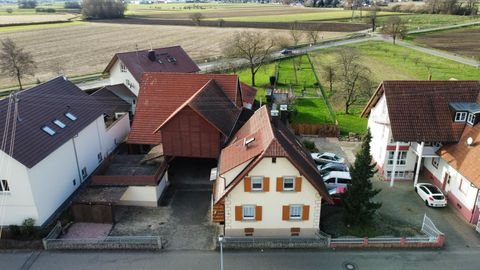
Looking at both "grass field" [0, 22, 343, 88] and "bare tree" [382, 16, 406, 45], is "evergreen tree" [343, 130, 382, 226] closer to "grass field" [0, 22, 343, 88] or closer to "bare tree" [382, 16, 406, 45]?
"grass field" [0, 22, 343, 88]

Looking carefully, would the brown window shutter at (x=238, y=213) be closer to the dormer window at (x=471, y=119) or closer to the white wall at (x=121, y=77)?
the dormer window at (x=471, y=119)

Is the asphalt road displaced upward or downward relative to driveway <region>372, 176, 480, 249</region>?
downward

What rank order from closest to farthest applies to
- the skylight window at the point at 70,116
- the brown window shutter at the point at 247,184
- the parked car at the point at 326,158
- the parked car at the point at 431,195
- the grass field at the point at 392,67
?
1. the brown window shutter at the point at 247,184
2. the parked car at the point at 431,195
3. the skylight window at the point at 70,116
4. the parked car at the point at 326,158
5. the grass field at the point at 392,67

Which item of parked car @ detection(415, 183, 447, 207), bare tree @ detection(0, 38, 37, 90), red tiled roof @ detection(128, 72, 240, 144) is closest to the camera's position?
parked car @ detection(415, 183, 447, 207)

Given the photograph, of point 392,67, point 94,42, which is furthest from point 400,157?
point 94,42

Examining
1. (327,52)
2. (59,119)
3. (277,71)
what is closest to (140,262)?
(59,119)

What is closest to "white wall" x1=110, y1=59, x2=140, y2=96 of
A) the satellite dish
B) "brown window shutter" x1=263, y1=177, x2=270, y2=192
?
"brown window shutter" x1=263, y1=177, x2=270, y2=192

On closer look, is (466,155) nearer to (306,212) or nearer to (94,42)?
(306,212)

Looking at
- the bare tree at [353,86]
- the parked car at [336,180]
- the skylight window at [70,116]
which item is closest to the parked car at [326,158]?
the parked car at [336,180]
